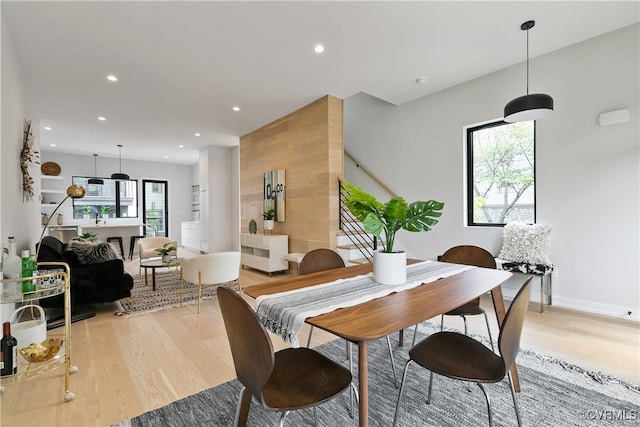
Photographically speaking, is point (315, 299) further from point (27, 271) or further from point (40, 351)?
point (27, 271)

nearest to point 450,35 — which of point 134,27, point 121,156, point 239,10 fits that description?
point 239,10

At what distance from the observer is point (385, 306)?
4.21ft

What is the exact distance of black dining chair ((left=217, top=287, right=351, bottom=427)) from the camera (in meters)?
1.01

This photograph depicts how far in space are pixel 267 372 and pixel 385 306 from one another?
0.56 metres

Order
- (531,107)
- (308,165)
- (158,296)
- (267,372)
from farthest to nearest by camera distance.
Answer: (308,165) → (158,296) → (531,107) → (267,372)

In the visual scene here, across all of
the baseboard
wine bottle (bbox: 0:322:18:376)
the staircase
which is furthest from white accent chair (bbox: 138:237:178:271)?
the baseboard

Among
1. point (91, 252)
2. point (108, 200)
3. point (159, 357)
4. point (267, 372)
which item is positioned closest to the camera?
point (267, 372)

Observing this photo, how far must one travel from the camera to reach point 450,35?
2.94 metres

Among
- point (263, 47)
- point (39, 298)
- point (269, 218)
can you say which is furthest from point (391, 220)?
point (269, 218)

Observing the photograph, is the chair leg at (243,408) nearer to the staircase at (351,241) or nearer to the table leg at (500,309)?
the table leg at (500,309)

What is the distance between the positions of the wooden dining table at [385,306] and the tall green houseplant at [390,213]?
1.11 feet

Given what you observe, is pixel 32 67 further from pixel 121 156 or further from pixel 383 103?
pixel 121 156

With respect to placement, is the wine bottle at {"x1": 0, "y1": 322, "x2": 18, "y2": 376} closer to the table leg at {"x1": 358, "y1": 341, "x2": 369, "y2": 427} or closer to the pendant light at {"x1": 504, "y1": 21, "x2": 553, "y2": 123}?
the table leg at {"x1": 358, "y1": 341, "x2": 369, "y2": 427}

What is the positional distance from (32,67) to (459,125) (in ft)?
18.1
